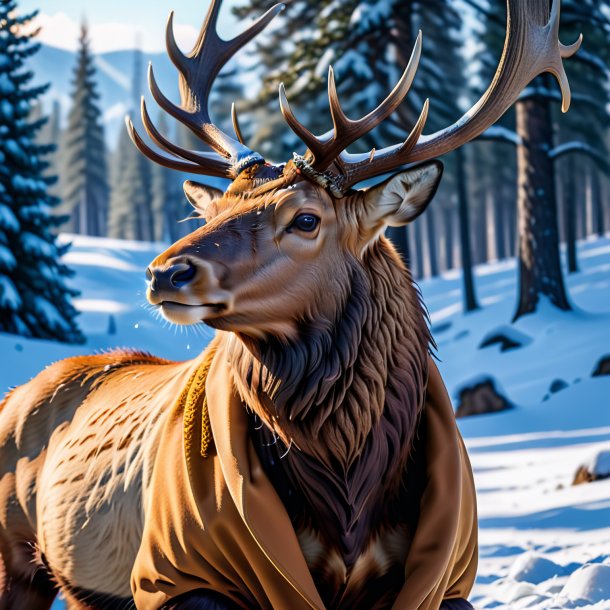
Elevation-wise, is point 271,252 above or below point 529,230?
above

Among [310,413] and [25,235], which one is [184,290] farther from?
[25,235]

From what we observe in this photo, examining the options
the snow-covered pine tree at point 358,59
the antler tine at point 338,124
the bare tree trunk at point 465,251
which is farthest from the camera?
the bare tree trunk at point 465,251

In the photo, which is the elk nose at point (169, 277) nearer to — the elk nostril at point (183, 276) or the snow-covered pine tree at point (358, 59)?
the elk nostril at point (183, 276)

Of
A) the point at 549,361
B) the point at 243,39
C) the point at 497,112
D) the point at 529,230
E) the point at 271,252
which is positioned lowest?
the point at 549,361

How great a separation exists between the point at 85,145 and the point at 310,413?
4196 cm

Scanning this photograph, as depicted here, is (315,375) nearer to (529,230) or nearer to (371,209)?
(371,209)

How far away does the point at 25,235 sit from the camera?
15.7 m

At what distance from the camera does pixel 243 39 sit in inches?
173

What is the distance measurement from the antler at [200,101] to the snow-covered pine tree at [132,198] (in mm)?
41654

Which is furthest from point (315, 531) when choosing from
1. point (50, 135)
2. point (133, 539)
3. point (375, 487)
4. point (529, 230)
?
point (50, 135)

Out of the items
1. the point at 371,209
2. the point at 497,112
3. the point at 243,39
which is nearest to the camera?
the point at 371,209

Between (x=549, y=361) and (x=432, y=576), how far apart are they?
36.9 ft

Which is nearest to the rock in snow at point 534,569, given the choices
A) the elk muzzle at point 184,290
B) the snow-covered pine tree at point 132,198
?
the elk muzzle at point 184,290

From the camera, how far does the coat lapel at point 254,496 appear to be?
2.88 metres
